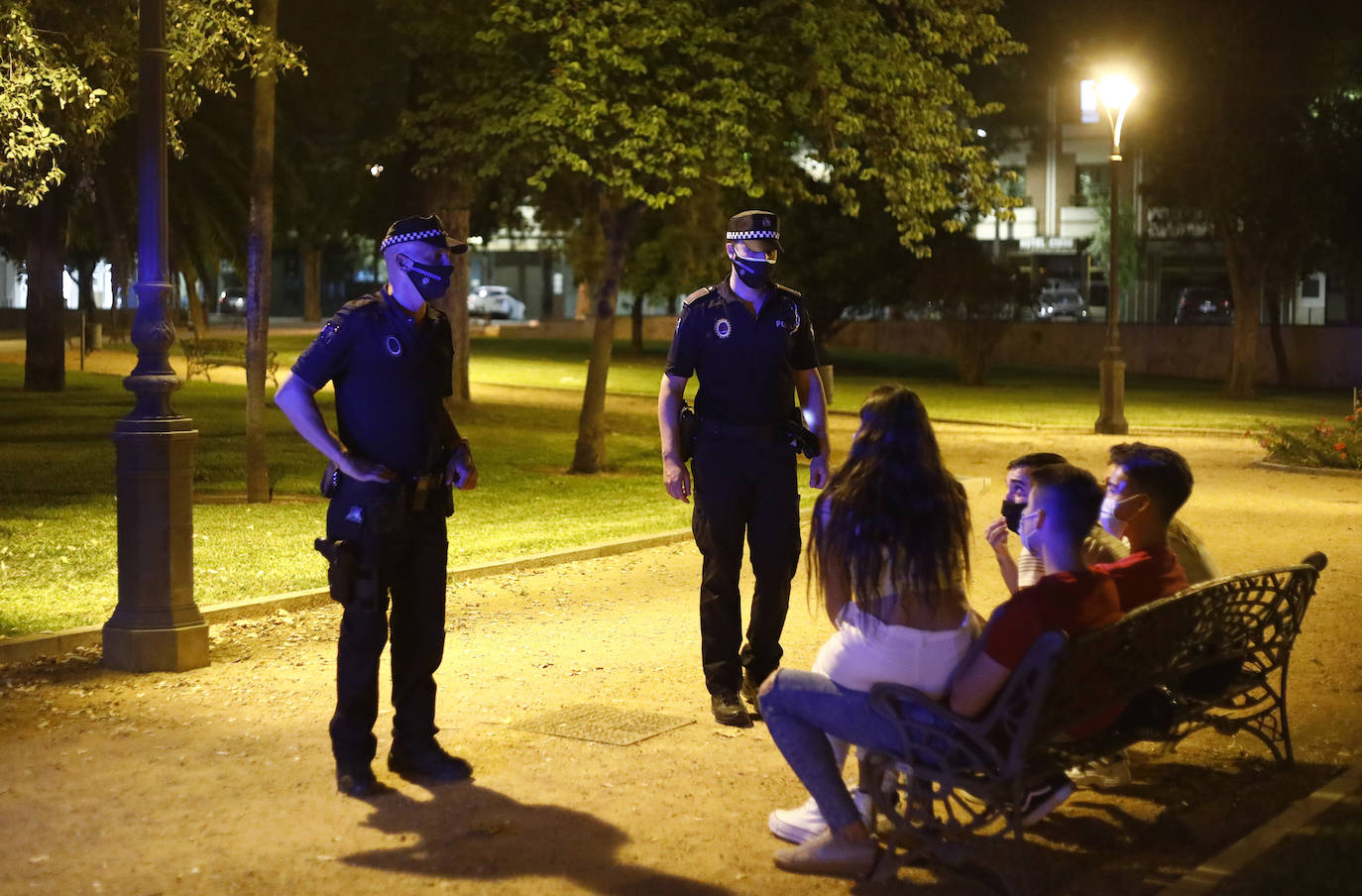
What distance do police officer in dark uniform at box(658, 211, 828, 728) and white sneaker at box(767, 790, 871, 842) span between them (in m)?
1.43

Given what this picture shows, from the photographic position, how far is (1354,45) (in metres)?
38.1

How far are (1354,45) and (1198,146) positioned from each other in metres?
4.76

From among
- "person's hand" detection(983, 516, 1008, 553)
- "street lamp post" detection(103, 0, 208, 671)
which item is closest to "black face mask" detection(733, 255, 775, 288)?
"person's hand" detection(983, 516, 1008, 553)

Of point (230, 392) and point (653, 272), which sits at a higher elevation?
point (653, 272)

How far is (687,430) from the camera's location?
6.68m

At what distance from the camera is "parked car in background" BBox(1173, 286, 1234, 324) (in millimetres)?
48625

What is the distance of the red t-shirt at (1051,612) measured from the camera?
4.70 m

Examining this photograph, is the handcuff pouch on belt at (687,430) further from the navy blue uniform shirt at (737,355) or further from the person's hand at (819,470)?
the person's hand at (819,470)

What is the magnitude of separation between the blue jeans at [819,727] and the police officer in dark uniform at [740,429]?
1670 millimetres

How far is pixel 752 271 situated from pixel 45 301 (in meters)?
22.6

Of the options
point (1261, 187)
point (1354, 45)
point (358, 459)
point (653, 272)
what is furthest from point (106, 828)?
point (653, 272)

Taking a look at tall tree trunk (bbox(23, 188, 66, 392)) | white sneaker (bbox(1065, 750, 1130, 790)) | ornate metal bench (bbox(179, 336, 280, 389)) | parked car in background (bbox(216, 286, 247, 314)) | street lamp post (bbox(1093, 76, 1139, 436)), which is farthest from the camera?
parked car in background (bbox(216, 286, 247, 314))

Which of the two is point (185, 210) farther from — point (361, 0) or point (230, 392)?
point (361, 0)

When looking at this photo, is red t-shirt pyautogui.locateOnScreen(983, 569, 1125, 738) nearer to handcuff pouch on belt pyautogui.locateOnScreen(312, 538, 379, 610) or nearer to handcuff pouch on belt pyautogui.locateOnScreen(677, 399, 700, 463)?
handcuff pouch on belt pyautogui.locateOnScreen(677, 399, 700, 463)
